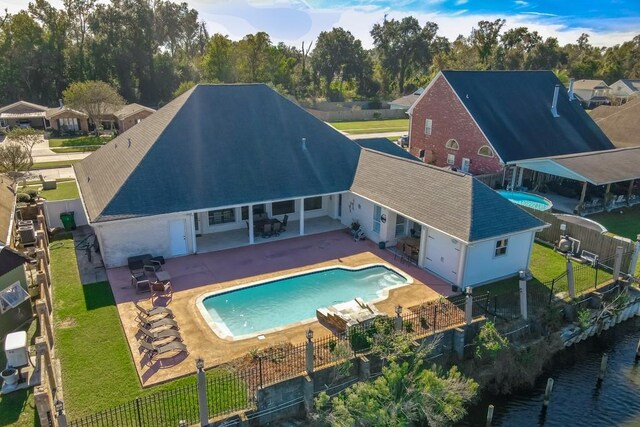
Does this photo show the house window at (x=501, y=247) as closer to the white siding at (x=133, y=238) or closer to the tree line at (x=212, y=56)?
the white siding at (x=133, y=238)

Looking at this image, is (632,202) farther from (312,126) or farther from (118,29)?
(118,29)

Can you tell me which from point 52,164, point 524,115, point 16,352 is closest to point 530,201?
point 524,115

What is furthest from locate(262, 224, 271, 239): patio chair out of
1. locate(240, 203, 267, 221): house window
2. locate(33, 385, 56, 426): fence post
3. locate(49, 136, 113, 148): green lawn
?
locate(49, 136, 113, 148): green lawn

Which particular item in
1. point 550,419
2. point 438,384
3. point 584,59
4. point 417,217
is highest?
point 584,59

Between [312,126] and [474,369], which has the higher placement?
[312,126]

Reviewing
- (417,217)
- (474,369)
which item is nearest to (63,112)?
(417,217)

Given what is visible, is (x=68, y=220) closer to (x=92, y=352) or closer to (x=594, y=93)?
(x=92, y=352)
